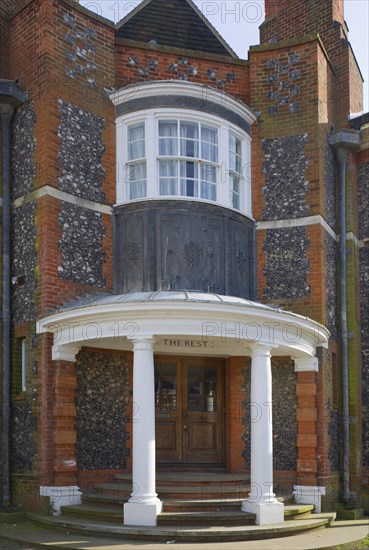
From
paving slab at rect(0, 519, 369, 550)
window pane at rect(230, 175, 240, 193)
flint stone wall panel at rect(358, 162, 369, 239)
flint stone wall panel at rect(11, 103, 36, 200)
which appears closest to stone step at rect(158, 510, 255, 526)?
paving slab at rect(0, 519, 369, 550)

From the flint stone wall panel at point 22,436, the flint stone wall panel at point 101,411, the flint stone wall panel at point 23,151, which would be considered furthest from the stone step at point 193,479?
the flint stone wall panel at point 23,151

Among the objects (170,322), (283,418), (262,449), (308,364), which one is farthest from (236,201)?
(262,449)

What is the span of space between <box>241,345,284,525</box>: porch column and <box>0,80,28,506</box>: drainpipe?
12.9 ft

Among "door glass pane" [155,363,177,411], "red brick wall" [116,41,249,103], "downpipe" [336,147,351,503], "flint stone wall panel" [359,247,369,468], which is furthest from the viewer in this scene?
"flint stone wall panel" [359,247,369,468]

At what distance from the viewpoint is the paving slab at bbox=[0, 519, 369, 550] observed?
386 inches

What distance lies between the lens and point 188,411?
1352 centimetres

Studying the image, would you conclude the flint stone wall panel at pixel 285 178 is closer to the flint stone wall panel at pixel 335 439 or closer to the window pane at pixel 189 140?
the window pane at pixel 189 140

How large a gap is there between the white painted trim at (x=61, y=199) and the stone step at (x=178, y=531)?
5130 mm

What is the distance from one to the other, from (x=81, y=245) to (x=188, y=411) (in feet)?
12.1

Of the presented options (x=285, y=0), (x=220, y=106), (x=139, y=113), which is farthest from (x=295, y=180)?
(x=285, y=0)

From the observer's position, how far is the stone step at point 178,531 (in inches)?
399

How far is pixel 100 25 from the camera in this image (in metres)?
13.5

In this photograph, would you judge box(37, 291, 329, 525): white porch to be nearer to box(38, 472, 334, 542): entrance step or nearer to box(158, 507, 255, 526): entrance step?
box(158, 507, 255, 526): entrance step

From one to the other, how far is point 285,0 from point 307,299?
773cm
